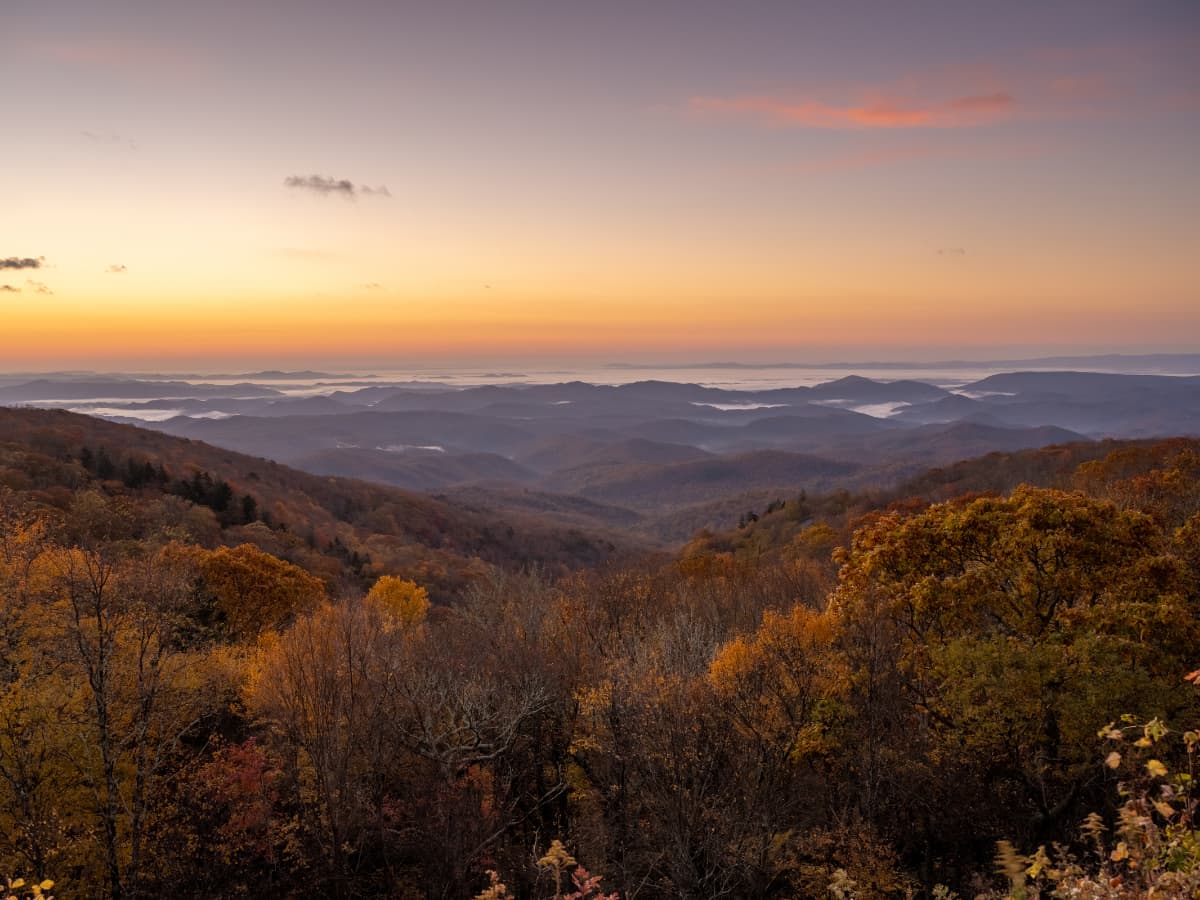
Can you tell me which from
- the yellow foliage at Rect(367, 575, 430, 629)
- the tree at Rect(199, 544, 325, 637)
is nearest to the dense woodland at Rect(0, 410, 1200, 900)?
the tree at Rect(199, 544, 325, 637)

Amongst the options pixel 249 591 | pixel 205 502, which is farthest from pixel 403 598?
pixel 205 502

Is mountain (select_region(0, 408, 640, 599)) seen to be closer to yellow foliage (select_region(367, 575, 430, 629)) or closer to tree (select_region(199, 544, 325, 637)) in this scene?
yellow foliage (select_region(367, 575, 430, 629))

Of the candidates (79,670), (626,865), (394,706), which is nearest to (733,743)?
(626,865)

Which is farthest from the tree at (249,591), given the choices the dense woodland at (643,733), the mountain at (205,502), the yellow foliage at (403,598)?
the mountain at (205,502)

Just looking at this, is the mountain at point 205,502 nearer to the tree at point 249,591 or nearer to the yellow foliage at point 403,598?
the yellow foliage at point 403,598

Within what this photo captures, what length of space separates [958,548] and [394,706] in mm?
24736

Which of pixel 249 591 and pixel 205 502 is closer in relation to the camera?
pixel 249 591

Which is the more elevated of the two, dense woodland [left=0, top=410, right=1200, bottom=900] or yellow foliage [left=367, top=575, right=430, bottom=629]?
dense woodland [left=0, top=410, right=1200, bottom=900]

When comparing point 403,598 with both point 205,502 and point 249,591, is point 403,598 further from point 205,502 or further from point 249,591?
point 205,502

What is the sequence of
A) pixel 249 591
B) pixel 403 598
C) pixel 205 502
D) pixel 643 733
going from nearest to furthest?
pixel 643 733, pixel 249 591, pixel 403 598, pixel 205 502

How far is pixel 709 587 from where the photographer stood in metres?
60.0

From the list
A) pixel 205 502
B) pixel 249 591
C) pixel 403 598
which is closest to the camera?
A: pixel 249 591

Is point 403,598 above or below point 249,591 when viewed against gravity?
below

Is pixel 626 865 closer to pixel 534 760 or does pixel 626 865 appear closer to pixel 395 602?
pixel 534 760
